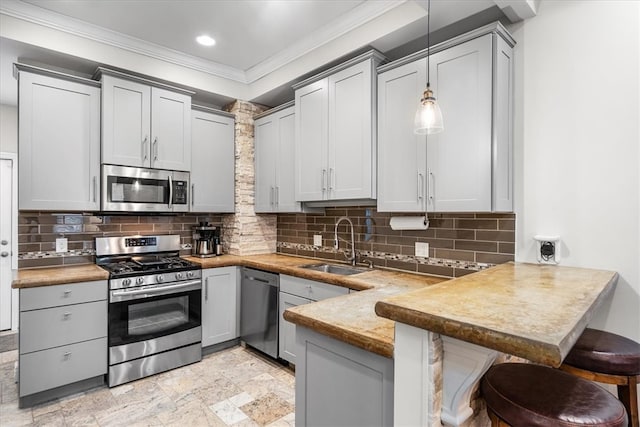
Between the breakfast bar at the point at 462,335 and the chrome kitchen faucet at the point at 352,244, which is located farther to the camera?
the chrome kitchen faucet at the point at 352,244

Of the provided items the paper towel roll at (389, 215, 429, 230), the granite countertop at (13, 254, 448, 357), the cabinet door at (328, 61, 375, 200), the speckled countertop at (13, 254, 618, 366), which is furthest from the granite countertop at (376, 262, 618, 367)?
the cabinet door at (328, 61, 375, 200)

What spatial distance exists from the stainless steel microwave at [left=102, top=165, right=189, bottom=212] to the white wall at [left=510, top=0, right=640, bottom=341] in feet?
9.28

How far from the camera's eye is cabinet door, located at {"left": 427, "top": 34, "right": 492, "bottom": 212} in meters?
1.99

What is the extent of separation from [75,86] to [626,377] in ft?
12.6

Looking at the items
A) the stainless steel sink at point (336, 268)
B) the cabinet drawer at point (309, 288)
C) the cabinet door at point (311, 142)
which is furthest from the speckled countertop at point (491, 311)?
the cabinet door at point (311, 142)

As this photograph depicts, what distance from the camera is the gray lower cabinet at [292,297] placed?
2646 mm

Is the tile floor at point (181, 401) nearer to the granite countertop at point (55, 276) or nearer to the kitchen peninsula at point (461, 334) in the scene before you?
the granite countertop at point (55, 276)

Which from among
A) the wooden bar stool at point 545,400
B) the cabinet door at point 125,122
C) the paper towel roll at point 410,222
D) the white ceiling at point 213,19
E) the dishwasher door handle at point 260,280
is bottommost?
the dishwasher door handle at point 260,280

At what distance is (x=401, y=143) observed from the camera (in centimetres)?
239

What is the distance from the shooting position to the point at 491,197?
1964 millimetres

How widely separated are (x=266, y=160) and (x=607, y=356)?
3.08m

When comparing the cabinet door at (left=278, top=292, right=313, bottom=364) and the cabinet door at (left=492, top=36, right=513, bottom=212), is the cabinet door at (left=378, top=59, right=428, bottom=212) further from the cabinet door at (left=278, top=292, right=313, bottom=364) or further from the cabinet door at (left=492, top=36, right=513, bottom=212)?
the cabinet door at (left=278, top=292, right=313, bottom=364)

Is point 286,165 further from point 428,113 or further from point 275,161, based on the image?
point 428,113

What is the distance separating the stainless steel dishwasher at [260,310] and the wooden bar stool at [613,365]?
2.14 meters
